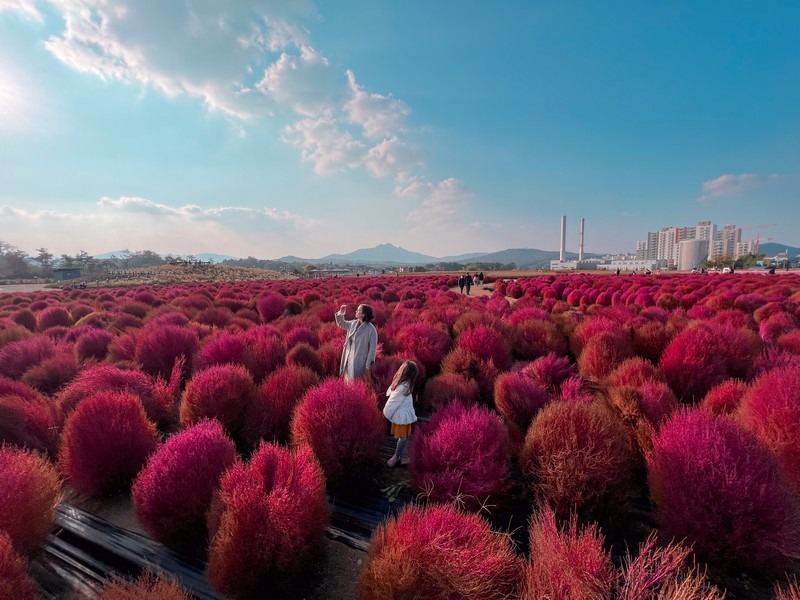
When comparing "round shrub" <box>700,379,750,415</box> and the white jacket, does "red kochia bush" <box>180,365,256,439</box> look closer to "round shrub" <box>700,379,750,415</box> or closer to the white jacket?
the white jacket

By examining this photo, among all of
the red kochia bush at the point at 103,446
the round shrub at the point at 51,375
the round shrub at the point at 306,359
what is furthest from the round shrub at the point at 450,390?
the round shrub at the point at 51,375

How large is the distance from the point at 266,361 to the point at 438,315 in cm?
538

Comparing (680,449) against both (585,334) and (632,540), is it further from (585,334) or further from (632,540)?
(585,334)

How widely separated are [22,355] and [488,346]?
31.2ft

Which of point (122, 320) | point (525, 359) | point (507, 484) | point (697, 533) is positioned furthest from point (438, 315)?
point (122, 320)

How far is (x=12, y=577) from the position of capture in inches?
88.8

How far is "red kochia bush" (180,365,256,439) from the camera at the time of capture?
4785 mm

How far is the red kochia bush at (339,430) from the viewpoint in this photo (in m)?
3.90

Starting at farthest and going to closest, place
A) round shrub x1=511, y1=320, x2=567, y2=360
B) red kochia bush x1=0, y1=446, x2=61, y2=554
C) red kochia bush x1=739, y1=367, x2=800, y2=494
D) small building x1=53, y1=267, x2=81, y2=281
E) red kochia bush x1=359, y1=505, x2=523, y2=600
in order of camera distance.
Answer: small building x1=53, y1=267, x2=81, y2=281 → round shrub x1=511, y1=320, x2=567, y2=360 → red kochia bush x1=739, y1=367, x2=800, y2=494 → red kochia bush x1=0, y1=446, x2=61, y2=554 → red kochia bush x1=359, y1=505, x2=523, y2=600

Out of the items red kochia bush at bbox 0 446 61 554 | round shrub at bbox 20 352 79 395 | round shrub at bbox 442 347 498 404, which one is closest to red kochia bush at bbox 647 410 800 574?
round shrub at bbox 442 347 498 404

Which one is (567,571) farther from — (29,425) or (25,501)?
(29,425)

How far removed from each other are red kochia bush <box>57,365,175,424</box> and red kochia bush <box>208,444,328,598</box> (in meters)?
3.27

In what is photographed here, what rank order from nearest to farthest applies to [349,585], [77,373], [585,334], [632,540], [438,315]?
1. [349,585]
2. [632,540]
3. [77,373]
4. [585,334]
5. [438,315]

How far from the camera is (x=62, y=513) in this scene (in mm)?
3574
